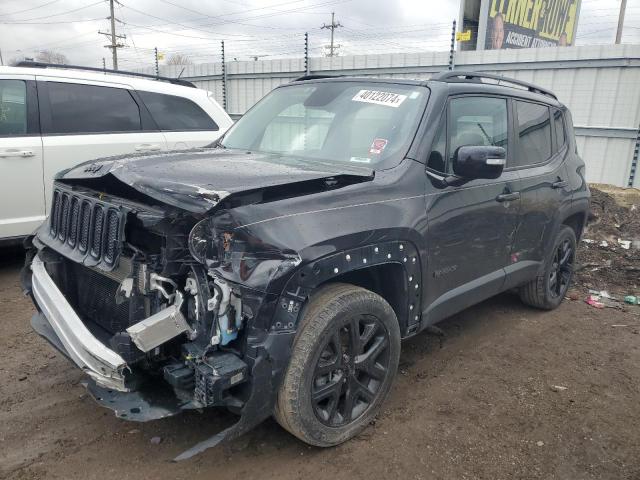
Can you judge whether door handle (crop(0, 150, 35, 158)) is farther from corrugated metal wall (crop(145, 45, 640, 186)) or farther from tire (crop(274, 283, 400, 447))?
corrugated metal wall (crop(145, 45, 640, 186))

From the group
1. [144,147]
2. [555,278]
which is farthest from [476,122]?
[144,147]

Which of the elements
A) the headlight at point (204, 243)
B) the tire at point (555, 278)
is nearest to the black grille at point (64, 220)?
the headlight at point (204, 243)

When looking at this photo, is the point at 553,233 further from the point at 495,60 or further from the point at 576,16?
the point at 576,16

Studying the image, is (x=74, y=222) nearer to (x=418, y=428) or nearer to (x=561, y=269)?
(x=418, y=428)

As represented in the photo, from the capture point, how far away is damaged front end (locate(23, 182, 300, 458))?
224 centimetres

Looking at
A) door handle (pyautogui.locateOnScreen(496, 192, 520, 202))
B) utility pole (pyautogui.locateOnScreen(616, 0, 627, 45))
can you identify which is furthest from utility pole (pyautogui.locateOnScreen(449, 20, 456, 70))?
utility pole (pyautogui.locateOnScreen(616, 0, 627, 45))

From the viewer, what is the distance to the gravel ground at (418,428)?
2.65m

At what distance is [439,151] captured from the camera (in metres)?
3.29

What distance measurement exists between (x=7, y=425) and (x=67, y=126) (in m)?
3.36

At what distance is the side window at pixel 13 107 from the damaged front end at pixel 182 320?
317 cm

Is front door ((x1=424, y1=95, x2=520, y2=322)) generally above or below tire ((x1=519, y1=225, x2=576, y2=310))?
above

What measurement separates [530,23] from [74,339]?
20.2m

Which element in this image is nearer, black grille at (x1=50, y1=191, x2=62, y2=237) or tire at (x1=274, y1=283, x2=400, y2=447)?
tire at (x1=274, y1=283, x2=400, y2=447)

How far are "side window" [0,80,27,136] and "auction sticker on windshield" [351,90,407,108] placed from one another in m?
3.49
